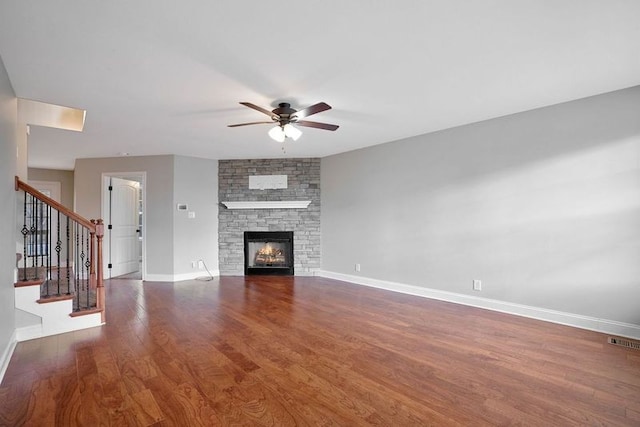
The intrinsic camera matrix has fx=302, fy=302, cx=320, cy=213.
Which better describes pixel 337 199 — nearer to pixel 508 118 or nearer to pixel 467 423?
pixel 508 118

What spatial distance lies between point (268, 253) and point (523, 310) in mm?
4452

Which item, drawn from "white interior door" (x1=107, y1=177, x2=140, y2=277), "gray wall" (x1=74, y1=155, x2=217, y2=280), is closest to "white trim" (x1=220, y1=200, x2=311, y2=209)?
"gray wall" (x1=74, y1=155, x2=217, y2=280)

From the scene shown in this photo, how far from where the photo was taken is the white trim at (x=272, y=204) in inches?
233

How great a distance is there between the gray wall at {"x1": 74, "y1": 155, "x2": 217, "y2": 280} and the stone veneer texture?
372 millimetres

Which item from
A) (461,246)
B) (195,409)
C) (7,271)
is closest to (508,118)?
(461,246)

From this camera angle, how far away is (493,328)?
3.18m

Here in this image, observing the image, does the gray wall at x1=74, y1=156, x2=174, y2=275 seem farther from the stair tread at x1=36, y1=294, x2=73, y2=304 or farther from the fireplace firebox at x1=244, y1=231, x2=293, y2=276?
the stair tread at x1=36, y1=294, x2=73, y2=304

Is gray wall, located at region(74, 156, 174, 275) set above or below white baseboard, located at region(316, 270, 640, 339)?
above

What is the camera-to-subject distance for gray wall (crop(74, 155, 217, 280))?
568 cm

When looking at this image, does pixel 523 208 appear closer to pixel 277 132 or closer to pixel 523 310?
pixel 523 310

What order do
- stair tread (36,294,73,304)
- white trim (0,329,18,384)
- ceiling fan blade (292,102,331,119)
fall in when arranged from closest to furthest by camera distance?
white trim (0,329,18,384)
ceiling fan blade (292,102,331,119)
stair tread (36,294,73,304)

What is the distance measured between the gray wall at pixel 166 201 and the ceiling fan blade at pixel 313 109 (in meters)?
3.65

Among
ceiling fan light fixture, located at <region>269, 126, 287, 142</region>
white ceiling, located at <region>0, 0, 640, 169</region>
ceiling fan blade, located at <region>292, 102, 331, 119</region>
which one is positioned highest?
white ceiling, located at <region>0, 0, 640, 169</region>

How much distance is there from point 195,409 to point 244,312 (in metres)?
1.90
